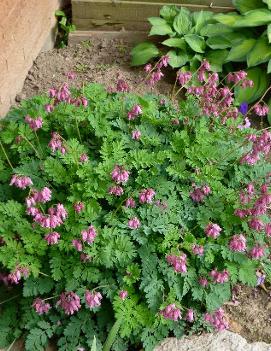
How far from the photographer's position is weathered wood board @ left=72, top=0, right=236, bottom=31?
16.9ft

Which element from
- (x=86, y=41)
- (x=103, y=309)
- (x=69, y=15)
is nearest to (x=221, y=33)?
(x=86, y=41)

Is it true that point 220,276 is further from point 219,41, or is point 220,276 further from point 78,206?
point 219,41

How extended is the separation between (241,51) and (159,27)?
0.80 m

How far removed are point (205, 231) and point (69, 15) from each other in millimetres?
3452

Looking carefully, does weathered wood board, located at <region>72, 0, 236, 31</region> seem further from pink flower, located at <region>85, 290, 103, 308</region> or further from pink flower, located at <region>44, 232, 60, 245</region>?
pink flower, located at <region>85, 290, 103, 308</region>

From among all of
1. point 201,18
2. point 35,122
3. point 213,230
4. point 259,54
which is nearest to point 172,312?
point 213,230

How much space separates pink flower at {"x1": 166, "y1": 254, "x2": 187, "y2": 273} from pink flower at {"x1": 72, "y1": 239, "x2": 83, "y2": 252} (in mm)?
489

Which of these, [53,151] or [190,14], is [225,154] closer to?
[53,151]

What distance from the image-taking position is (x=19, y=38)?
4418 mm

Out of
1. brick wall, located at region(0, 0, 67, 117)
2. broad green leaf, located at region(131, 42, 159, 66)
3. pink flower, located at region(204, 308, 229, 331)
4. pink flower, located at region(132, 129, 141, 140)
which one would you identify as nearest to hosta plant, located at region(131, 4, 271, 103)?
broad green leaf, located at region(131, 42, 159, 66)

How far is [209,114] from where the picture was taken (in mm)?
3451

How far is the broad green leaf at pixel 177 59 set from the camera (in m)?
4.70

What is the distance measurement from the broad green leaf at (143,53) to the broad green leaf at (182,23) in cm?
29

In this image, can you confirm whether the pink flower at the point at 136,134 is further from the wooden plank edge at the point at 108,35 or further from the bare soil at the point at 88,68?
the wooden plank edge at the point at 108,35
